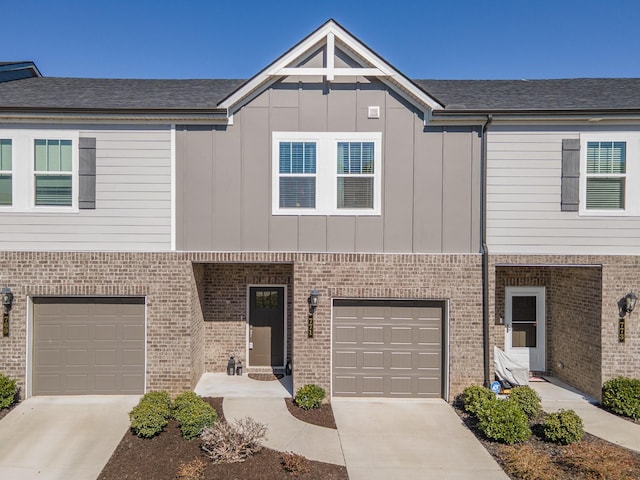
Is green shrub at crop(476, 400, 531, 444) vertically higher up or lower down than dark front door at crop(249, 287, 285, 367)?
lower down

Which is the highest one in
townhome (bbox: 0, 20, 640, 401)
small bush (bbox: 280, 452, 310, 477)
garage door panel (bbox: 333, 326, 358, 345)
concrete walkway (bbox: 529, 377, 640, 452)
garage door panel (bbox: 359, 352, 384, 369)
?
townhome (bbox: 0, 20, 640, 401)

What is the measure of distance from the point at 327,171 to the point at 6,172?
6.80 metres

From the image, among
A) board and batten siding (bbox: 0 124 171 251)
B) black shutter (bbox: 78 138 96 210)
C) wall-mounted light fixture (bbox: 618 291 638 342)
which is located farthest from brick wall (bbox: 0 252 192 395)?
wall-mounted light fixture (bbox: 618 291 638 342)

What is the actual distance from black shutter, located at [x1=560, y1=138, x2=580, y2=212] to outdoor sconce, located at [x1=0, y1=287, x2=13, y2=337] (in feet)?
39.3

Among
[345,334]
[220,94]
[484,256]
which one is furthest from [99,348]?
[484,256]

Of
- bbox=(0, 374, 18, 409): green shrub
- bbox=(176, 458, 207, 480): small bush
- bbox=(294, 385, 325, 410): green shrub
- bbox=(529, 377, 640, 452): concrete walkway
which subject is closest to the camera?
bbox=(176, 458, 207, 480): small bush

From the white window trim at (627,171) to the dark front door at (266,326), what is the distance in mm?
7381

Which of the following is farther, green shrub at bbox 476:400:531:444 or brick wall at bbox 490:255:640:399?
brick wall at bbox 490:255:640:399

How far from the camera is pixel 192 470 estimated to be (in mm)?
5844

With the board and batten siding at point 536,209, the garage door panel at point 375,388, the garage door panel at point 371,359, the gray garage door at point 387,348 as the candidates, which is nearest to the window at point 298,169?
the gray garage door at point 387,348

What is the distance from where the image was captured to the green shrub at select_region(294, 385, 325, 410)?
8.09m

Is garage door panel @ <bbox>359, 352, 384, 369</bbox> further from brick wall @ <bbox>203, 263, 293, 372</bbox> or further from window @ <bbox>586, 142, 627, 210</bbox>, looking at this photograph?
→ window @ <bbox>586, 142, 627, 210</bbox>

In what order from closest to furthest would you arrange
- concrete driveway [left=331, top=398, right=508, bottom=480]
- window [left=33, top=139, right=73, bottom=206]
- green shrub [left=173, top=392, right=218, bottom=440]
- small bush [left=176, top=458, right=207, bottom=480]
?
small bush [left=176, top=458, right=207, bottom=480]
concrete driveway [left=331, top=398, right=508, bottom=480]
green shrub [left=173, top=392, right=218, bottom=440]
window [left=33, top=139, right=73, bottom=206]

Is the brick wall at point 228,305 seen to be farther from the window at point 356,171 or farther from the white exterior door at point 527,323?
the white exterior door at point 527,323
